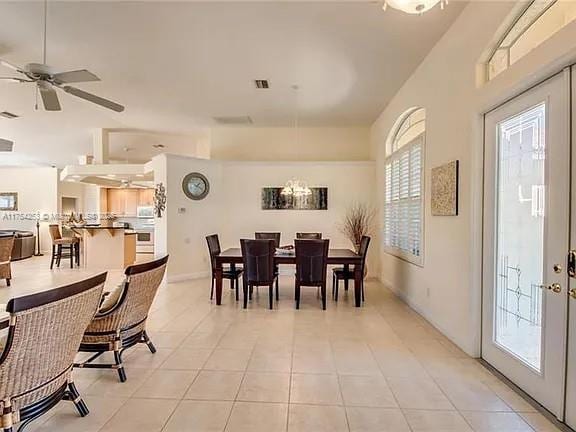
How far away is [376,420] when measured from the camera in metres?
2.33

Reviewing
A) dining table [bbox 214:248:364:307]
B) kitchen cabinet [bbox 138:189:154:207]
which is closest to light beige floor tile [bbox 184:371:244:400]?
dining table [bbox 214:248:364:307]

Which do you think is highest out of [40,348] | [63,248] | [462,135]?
[462,135]

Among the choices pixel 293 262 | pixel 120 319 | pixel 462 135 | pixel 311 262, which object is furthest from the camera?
pixel 293 262

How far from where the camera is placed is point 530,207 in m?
2.64

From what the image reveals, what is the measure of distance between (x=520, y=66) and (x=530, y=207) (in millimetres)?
998

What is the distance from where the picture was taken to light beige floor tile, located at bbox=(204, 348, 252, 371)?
3.15 metres

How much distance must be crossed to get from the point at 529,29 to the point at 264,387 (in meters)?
3.34

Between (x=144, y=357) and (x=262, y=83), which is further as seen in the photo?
(x=262, y=83)

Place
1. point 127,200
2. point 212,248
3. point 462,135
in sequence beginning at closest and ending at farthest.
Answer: point 462,135 → point 212,248 → point 127,200

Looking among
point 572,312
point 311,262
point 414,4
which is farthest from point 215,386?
point 414,4

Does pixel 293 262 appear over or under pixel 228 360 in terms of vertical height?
over

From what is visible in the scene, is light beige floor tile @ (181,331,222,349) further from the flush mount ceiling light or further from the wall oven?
the wall oven

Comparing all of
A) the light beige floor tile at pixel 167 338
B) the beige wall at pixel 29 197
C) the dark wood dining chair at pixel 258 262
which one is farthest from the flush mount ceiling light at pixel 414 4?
the beige wall at pixel 29 197

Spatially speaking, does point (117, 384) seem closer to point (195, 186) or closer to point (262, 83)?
point (262, 83)
